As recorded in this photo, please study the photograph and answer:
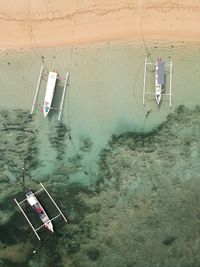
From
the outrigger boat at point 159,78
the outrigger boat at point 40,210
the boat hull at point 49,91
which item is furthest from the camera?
the outrigger boat at point 159,78

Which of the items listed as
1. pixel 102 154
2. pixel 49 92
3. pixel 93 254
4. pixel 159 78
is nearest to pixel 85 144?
pixel 102 154

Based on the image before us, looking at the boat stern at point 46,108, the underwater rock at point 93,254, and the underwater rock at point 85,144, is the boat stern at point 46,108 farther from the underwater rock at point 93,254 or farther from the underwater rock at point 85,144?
the underwater rock at point 93,254

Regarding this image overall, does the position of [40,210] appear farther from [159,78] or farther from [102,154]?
[159,78]

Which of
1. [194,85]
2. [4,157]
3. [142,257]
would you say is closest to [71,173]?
[4,157]

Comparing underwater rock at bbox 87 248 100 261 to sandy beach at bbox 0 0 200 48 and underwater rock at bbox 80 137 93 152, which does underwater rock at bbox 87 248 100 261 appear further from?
sandy beach at bbox 0 0 200 48

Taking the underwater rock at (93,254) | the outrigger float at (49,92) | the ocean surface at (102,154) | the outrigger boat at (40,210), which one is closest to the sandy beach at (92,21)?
the ocean surface at (102,154)
